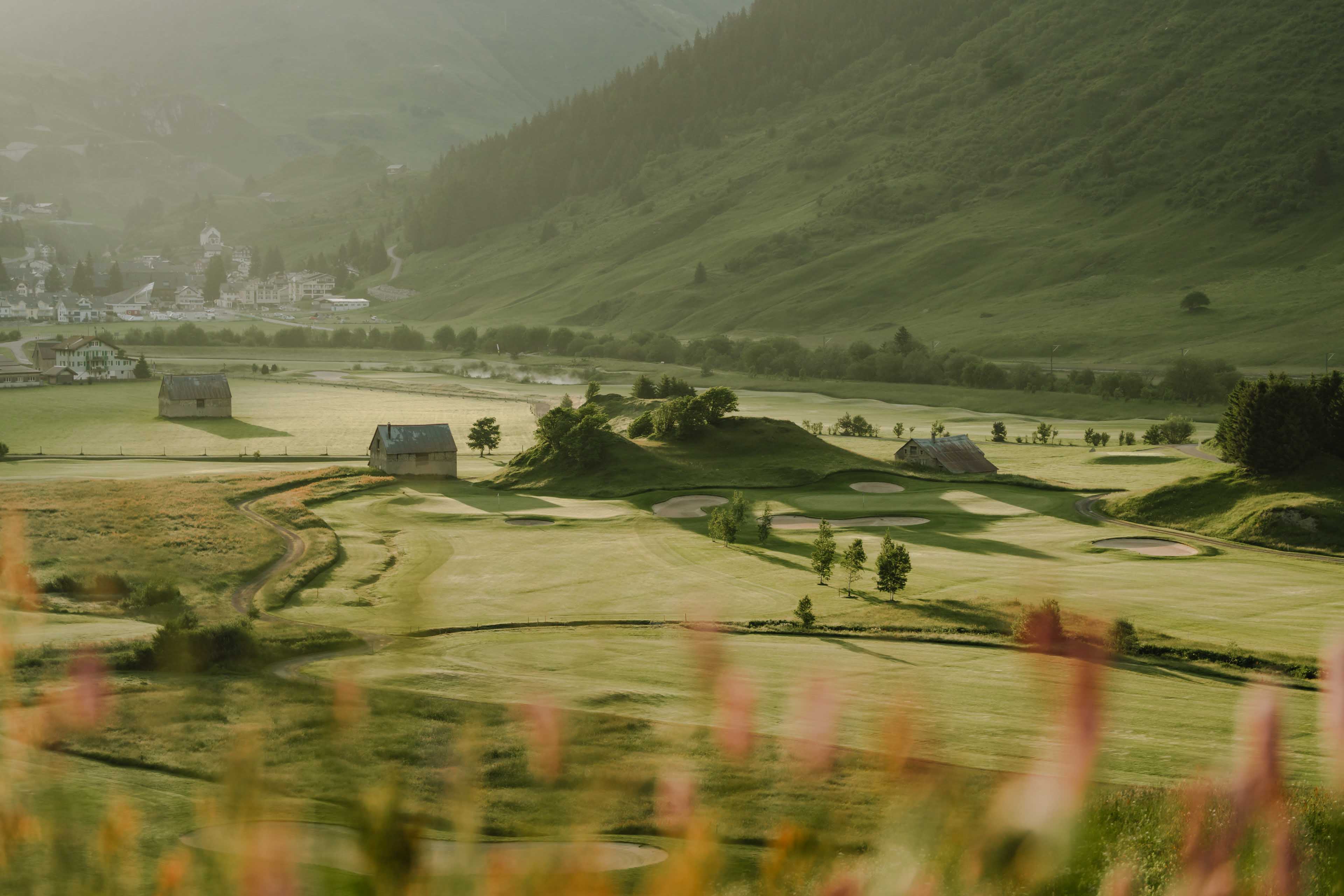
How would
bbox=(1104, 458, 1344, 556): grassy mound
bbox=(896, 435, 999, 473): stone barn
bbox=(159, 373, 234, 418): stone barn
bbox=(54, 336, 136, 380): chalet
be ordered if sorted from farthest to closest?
bbox=(54, 336, 136, 380): chalet, bbox=(159, 373, 234, 418): stone barn, bbox=(896, 435, 999, 473): stone barn, bbox=(1104, 458, 1344, 556): grassy mound

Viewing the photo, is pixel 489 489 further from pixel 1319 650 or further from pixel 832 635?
pixel 1319 650

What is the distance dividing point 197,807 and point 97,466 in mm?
79756

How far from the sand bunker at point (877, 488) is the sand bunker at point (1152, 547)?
2268 cm

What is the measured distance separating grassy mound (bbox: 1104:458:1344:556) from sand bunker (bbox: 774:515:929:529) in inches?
548

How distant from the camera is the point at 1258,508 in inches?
2862

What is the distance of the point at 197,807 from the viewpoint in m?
26.9

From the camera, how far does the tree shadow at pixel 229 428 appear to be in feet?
401

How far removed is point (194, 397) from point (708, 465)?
230 ft

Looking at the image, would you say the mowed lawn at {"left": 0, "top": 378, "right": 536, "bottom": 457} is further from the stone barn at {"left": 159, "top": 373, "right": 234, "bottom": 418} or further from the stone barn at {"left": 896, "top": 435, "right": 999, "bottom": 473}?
the stone barn at {"left": 896, "top": 435, "right": 999, "bottom": 473}

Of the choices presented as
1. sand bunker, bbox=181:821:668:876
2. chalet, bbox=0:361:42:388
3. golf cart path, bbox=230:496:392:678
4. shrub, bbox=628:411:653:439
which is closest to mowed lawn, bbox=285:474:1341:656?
golf cart path, bbox=230:496:392:678

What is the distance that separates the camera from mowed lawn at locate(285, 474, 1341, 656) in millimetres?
51812

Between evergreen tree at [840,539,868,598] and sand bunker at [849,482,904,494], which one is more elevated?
A: sand bunker at [849,482,904,494]

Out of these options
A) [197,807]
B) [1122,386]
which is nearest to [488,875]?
[197,807]

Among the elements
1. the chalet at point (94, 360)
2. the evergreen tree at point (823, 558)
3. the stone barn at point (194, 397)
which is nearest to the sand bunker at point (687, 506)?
the evergreen tree at point (823, 558)
